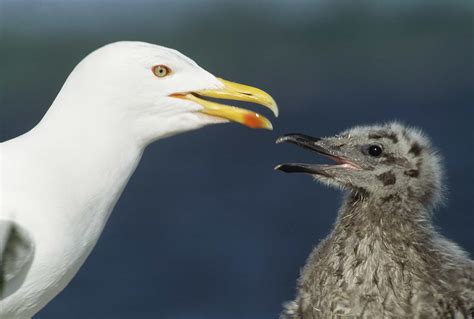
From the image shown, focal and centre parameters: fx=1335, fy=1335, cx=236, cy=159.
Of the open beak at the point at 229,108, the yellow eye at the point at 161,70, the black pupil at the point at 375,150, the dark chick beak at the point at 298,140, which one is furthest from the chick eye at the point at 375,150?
the yellow eye at the point at 161,70

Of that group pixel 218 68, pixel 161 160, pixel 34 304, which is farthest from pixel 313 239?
pixel 34 304

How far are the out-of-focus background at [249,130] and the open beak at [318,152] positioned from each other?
2.06m

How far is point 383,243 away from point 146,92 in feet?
5.17

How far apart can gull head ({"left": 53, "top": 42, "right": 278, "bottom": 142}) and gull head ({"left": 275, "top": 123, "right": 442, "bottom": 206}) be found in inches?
38.3

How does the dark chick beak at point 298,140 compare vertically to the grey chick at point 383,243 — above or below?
above

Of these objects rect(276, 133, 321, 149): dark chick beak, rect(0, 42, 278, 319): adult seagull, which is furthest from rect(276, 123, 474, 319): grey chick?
rect(0, 42, 278, 319): adult seagull

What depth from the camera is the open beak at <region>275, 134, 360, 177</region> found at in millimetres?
6293

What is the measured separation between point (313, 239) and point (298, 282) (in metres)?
6.25

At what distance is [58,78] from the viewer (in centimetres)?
1711

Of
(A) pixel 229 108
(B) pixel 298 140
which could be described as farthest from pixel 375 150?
(A) pixel 229 108

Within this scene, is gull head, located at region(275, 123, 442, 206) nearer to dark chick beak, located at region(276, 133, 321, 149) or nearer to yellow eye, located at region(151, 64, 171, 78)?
dark chick beak, located at region(276, 133, 321, 149)

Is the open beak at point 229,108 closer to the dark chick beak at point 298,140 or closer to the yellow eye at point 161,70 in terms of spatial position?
the yellow eye at point 161,70

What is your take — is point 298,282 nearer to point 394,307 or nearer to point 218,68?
point 394,307

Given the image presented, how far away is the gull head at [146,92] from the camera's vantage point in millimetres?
5289
